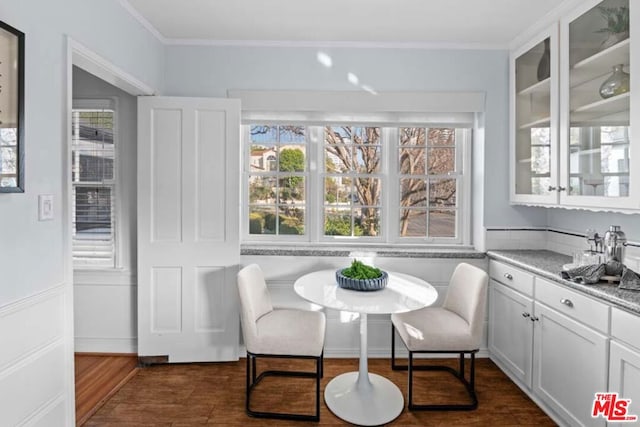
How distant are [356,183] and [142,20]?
200 cm

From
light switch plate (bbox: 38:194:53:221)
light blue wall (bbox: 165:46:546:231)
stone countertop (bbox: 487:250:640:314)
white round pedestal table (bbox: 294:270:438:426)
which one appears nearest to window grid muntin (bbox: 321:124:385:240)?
light blue wall (bbox: 165:46:546:231)

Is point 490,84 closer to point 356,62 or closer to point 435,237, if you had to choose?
point 356,62

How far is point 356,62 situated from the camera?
2.91 meters

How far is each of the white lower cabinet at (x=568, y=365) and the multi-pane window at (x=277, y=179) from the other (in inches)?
74.1

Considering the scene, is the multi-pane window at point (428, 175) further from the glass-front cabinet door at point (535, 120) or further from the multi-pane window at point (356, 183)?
A: the glass-front cabinet door at point (535, 120)

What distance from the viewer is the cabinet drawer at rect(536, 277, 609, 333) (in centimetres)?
172

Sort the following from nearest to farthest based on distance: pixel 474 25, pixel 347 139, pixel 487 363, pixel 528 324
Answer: pixel 528 324, pixel 474 25, pixel 487 363, pixel 347 139

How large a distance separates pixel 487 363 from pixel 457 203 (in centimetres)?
130

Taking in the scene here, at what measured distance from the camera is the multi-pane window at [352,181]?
310 cm

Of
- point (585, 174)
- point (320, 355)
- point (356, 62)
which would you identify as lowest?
point (320, 355)

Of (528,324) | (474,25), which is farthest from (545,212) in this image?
(474,25)

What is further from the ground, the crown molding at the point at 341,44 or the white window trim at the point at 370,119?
the crown molding at the point at 341,44

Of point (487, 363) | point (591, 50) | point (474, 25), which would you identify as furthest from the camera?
point (487, 363)

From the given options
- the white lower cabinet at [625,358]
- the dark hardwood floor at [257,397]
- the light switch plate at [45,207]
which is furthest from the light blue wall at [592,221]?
the light switch plate at [45,207]
